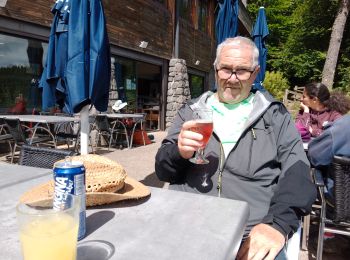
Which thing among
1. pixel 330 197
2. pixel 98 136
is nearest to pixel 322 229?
pixel 330 197

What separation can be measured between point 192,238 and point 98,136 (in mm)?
7046

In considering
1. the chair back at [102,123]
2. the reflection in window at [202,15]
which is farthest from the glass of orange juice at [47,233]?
the reflection in window at [202,15]

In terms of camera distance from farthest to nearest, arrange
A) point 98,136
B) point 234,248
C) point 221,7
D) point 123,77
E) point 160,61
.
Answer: point 160,61 → point 123,77 → point 98,136 → point 221,7 → point 234,248

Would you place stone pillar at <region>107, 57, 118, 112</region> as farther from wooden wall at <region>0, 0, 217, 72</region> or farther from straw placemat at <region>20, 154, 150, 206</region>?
straw placemat at <region>20, 154, 150, 206</region>

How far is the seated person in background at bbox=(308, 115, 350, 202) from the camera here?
234 centimetres

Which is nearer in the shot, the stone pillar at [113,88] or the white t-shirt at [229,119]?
the white t-shirt at [229,119]

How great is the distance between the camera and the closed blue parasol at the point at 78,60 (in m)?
3.80

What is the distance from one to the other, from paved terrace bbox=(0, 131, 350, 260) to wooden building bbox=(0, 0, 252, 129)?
148 centimetres

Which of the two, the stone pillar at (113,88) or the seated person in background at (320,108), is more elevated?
the stone pillar at (113,88)

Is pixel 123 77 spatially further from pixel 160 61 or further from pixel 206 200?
pixel 206 200

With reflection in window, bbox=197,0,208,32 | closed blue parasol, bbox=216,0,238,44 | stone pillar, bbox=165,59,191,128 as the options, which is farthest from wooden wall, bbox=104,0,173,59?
closed blue parasol, bbox=216,0,238,44

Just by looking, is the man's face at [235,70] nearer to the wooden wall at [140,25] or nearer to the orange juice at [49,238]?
the orange juice at [49,238]

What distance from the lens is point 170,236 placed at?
106 cm

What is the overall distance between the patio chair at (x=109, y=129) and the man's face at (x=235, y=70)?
5207mm
